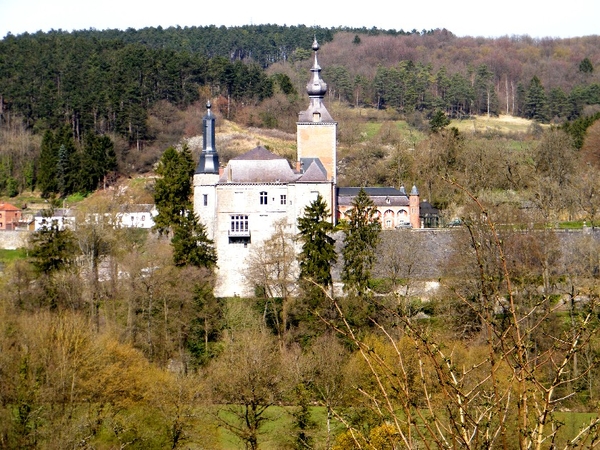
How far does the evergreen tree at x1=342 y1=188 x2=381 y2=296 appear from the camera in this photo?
31.9 m

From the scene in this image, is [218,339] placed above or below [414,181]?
below

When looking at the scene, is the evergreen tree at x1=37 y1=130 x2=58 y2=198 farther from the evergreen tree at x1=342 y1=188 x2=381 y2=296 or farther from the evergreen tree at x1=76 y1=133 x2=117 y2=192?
the evergreen tree at x1=342 y1=188 x2=381 y2=296

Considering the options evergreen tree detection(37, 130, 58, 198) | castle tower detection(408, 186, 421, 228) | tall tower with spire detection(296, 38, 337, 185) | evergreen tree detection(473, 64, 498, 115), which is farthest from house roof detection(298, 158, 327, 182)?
evergreen tree detection(473, 64, 498, 115)

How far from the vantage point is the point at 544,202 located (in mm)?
41812

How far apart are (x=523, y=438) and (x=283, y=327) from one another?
90.4ft

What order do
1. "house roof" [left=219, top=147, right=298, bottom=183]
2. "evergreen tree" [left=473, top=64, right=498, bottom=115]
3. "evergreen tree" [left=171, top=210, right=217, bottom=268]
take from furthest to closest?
1. "evergreen tree" [left=473, top=64, right=498, bottom=115]
2. "house roof" [left=219, top=147, right=298, bottom=183]
3. "evergreen tree" [left=171, top=210, right=217, bottom=268]

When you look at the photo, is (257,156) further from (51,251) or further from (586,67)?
(586,67)

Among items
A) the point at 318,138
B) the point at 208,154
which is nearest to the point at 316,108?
the point at 318,138

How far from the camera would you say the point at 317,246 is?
107 feet

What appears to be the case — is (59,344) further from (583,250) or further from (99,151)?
(99,151)

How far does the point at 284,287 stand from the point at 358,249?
2679mm

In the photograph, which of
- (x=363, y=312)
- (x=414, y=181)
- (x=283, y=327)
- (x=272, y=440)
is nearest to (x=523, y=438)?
(x=272, y=440)

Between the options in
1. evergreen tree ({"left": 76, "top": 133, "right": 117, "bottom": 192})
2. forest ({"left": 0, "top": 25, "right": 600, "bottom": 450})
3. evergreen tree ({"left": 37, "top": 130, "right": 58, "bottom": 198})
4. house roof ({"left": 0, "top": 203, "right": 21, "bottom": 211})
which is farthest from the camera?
evergreen tree ({"left": 37, "top": 130, "right": 58, "bottom": 198})

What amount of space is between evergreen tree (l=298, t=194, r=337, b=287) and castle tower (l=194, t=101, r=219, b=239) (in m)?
4.85
